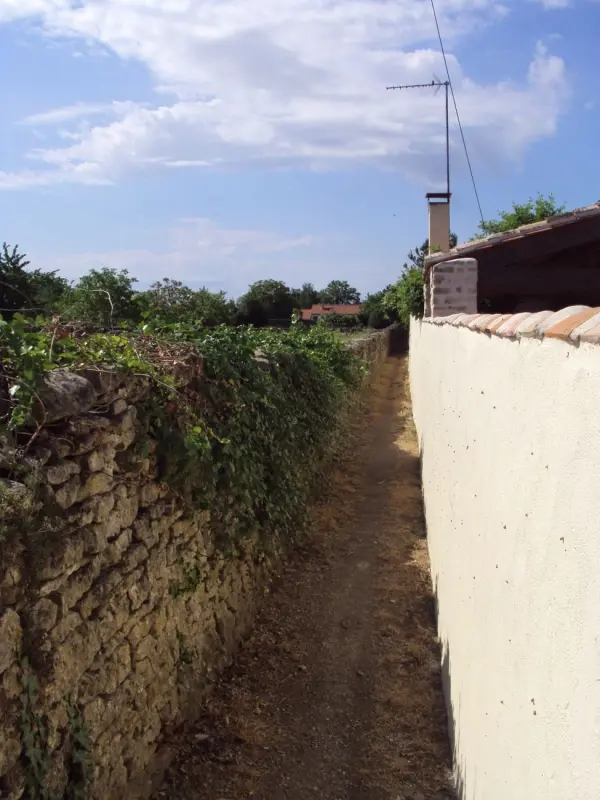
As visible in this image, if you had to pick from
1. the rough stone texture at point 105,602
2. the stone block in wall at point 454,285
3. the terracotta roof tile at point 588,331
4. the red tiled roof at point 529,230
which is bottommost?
the rough stone texture at point 105,602

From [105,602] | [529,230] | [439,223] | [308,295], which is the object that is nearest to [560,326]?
[105,602]

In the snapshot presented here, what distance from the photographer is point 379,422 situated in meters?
15.4

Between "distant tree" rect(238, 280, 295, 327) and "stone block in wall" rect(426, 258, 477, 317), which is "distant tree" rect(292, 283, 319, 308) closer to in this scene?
"distant tree" rect(238, 280, 295, 327)

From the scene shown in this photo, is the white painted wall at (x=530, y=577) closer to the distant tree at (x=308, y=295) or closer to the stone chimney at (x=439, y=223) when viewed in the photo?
the stone chimney at (x=439, y=223)

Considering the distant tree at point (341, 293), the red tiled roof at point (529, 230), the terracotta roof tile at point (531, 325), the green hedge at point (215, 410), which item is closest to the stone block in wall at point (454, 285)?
the red tiled roof at point (529, 230)

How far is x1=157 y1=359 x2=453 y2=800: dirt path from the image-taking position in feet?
12.1

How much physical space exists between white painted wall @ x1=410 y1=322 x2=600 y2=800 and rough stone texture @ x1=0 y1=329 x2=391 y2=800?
1.62 m

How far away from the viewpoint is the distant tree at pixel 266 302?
46.9 m

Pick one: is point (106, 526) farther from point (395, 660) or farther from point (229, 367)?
point (395, 660)

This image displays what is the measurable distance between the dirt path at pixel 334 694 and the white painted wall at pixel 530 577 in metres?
0.59

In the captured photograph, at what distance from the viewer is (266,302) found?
160 ft

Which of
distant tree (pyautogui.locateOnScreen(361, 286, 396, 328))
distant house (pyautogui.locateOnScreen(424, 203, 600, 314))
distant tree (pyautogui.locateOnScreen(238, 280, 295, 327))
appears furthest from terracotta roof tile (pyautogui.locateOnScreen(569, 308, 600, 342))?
distant tree (pyautogui.locateOnScreen(238, 280, 295, 327))

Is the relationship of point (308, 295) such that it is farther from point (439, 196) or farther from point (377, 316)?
point (439, 196)

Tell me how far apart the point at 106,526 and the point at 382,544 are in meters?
4.53
